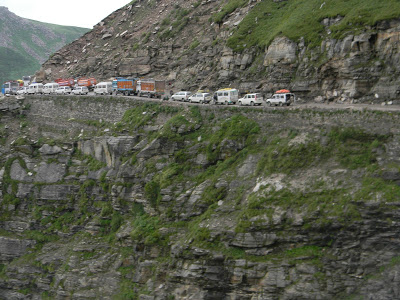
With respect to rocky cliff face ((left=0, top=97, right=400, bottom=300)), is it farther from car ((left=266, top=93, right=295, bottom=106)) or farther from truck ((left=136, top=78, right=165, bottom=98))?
truck ((left=136, top=78, right=165, bottom=98))

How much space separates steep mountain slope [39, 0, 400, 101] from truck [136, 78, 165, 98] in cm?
298

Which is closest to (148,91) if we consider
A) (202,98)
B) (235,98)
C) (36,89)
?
(202,98)

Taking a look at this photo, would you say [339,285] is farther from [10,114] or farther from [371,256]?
[10,114]

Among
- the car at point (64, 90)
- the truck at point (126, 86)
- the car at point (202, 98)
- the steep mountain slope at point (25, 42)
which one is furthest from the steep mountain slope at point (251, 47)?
the steep mountain slope at point (25, 42)

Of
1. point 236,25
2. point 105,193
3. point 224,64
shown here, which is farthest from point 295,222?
point 236,25

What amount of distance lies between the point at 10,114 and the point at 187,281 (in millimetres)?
37925

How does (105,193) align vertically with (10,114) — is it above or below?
below

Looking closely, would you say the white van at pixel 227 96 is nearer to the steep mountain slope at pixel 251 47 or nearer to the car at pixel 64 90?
the steep mountain slope at pixel 251 47

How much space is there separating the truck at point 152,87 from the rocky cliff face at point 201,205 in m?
3.18

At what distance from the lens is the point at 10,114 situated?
61000mm

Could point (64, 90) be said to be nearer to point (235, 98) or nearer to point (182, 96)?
point (182, 96)

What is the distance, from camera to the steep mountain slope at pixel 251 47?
3950 cm

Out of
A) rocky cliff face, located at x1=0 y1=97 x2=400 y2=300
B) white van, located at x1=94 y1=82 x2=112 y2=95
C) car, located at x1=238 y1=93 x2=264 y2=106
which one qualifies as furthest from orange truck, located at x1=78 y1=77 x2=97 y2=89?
car, located at x1=238 y1=93 x2=264 y2=106

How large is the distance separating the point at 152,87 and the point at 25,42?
102 m
